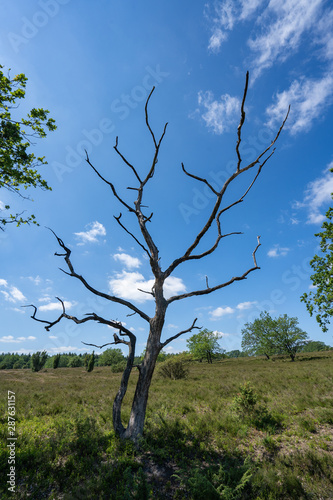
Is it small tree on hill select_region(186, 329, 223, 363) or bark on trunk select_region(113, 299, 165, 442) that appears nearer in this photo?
bark on trunk select_region(113, 299, 165, 442)

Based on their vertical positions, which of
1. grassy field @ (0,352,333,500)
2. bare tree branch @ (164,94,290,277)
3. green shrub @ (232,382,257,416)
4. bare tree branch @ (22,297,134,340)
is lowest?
grassy field @ (0,352,333,500)

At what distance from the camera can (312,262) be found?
16.1 meters

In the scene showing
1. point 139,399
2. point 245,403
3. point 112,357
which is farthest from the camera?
point 112,357

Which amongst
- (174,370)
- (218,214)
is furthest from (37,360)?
(218,214)

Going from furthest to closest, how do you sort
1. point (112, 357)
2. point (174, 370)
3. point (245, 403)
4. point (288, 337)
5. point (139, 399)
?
point (112, 357) → point (288, 337) → point (174, 370) → point (245, 403) → point (139, 399)

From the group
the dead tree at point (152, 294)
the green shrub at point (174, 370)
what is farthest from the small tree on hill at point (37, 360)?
the dead tree at point (152, 294)

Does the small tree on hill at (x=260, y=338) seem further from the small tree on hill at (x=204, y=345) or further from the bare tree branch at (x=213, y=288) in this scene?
the bare tree branch at (x=213, y=288)

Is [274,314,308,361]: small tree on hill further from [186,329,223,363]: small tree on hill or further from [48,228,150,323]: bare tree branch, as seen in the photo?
[48,228,150,323]: bare tree branch

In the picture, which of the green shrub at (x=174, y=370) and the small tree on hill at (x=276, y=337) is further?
the small tree on hill at (x=276, y=337)

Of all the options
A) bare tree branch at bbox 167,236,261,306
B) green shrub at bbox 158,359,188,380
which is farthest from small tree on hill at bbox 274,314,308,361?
bare tree branch at bbox 167,236,261,306

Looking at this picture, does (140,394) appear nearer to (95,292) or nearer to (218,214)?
(95,292)

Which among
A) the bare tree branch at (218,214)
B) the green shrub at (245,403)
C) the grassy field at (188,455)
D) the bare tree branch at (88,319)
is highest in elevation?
the bare tree branch at (218,214)

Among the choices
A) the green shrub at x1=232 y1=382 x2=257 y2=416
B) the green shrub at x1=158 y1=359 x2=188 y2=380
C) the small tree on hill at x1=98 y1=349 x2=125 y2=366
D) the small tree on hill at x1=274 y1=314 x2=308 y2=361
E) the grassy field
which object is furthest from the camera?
the small tree on hill at x1=98 y1=349 x2=125 y2=366

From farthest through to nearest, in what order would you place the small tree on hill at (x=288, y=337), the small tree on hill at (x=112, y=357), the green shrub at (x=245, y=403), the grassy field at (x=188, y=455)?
the small tree on hill at (x=112, y=357) → the small tree on hill at (x=288, y=337) → the green shrub at (x=245, y=403) → the grassy field at (x=188, y=455)
